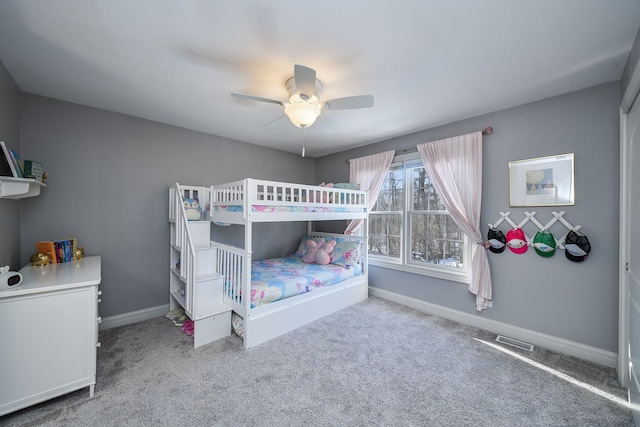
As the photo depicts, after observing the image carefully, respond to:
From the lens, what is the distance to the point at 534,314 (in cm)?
245

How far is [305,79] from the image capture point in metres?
1.60

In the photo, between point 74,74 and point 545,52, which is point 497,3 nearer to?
point 545,52

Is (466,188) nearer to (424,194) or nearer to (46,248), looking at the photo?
(424,194)

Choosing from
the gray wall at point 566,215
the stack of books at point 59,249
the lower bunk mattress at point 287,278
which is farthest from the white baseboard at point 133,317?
the gray wall at point 566,215

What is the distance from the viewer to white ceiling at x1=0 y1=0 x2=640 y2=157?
1.38 meters

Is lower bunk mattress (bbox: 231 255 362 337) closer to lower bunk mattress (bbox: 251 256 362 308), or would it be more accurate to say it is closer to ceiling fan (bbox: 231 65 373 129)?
lower bunk mattress (bbox: 251 256 362 308)

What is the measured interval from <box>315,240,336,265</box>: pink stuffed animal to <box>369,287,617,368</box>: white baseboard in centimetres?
105

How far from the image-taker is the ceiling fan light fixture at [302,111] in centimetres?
190

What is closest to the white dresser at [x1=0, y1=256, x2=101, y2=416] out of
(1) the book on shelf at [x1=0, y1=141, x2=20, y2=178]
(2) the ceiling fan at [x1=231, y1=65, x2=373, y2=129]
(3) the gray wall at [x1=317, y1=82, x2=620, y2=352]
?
(1) the book on shelf at [x1=0, y1=141, x2=20, y2=178]

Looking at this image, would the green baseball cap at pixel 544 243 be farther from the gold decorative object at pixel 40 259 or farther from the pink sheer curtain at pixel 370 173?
the gold decorative object at pixel 40 259

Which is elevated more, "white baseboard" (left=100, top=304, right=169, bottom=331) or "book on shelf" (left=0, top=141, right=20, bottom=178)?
"book on shelf" (left=0, top=141, right=20, bottom=178)

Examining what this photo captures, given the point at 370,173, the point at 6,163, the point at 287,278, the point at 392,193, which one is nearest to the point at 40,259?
the point at 6,163

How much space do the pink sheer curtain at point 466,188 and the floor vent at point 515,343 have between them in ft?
1.06

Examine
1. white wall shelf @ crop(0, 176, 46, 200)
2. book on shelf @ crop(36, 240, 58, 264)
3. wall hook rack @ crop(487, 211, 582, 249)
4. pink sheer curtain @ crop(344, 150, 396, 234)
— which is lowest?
book on shelf @ crop(36, 240, 58, 264)
